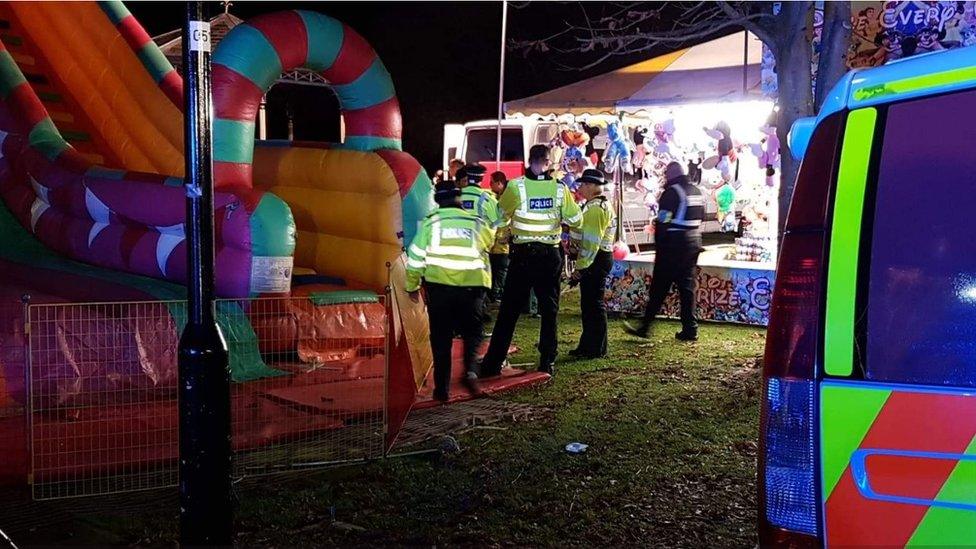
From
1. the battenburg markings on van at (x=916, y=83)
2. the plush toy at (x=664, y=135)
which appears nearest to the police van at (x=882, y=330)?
the battenburg markings on van at (x=916, y=83)

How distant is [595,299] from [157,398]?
4.37 m

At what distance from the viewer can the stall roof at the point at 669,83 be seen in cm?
1223

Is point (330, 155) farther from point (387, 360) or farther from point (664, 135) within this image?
point (664, 135)

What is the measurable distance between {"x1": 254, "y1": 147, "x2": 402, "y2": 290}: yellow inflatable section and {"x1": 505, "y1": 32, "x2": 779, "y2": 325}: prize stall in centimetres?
413

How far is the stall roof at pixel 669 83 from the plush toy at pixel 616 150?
3.41 feet

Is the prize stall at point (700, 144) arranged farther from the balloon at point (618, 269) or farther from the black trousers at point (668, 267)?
the black trousers at point (668, 267)

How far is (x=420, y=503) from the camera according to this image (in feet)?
16.7

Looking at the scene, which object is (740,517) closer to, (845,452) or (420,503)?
(420,503)

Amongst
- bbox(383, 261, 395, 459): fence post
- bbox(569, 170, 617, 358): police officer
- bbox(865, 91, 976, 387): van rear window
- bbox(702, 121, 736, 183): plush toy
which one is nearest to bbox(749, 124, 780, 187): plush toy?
bbox(702, 121, 736, 183): plush toy

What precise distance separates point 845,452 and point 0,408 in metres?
5.83

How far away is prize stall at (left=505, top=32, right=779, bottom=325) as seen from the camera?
11.4 metres

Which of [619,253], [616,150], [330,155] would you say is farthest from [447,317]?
[616,150]

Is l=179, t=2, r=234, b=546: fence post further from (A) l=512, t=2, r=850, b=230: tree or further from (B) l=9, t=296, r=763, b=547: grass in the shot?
(A) l=512, t=2, r=850, b=230: tree

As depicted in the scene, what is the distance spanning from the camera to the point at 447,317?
7016mm
